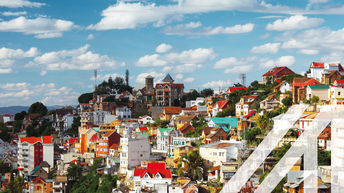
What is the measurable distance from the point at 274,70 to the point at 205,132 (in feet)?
48.7

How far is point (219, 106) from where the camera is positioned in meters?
33.9

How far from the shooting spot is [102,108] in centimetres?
4253

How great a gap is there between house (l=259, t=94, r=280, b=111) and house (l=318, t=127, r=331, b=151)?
33.4 feet

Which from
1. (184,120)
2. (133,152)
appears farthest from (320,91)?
(133,152)

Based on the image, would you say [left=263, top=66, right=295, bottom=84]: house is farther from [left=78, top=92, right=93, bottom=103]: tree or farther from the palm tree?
[left=78, top=92, right=93, bottom=103]: tree

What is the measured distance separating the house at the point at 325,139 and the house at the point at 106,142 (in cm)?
1703

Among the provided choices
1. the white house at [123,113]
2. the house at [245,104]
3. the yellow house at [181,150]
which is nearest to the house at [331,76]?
the house at [245,104]

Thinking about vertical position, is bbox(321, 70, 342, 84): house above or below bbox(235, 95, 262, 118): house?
above

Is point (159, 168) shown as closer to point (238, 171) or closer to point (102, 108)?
point (238, 171)

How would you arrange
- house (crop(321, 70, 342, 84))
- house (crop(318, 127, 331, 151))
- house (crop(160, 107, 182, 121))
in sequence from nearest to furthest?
1. house (crop(318, 127, 331, 151))
2. house (crop(321, 70, 342, 84))
3. house (crop(160, 107, 182, 121))

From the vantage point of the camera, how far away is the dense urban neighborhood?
1902 cm

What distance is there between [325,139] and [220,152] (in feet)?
17.7

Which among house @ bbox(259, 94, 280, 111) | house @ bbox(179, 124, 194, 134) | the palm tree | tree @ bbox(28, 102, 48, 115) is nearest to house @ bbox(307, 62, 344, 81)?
house @ bbox(259, 94, 280, 111)

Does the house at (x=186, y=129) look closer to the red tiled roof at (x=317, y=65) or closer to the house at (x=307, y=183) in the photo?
the red tiled roof at (x=317, y=65)
